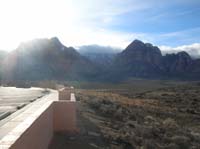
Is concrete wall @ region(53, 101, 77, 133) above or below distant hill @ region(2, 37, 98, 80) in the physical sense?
below

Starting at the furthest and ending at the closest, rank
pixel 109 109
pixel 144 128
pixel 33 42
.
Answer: pixel 33 42 → pixel 109 109 → pixel 144 128

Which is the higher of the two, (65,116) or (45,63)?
(45,63)

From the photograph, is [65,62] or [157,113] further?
[65,62]

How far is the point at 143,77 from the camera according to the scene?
650ft

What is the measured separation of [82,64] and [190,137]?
13881cm

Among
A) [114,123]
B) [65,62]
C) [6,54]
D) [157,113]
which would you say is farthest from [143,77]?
[114,123]

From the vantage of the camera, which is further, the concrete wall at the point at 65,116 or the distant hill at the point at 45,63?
the distant hill at the point at 45,63

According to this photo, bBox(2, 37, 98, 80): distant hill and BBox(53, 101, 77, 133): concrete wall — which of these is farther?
BBox(2, 37, 98, 80): distant hill

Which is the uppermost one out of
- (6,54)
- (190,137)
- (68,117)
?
(6,54)

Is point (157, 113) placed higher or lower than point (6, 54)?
lower

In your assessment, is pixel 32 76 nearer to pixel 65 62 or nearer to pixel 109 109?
pixel 65 62

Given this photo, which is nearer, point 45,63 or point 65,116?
point 65,116

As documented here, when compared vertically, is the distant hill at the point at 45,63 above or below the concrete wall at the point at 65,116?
above

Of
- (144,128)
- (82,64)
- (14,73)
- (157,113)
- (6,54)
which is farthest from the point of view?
(82,64)
